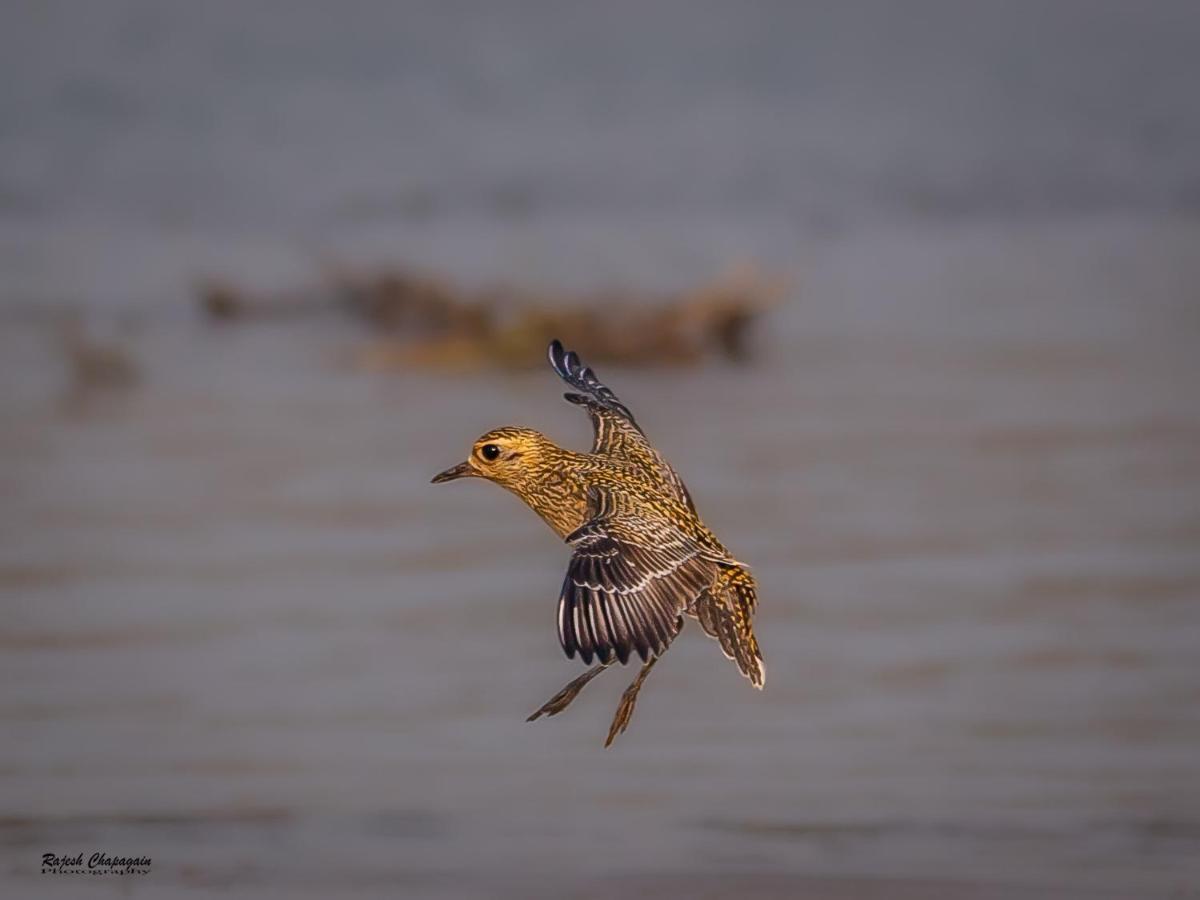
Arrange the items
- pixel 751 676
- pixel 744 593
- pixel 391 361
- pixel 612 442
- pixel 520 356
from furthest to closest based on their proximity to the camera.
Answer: pixel 391 361, pixel 520 356, pixel 612 442, pixel 744 593, pixel 751 676

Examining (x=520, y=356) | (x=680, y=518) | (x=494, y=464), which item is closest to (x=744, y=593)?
(x=680, y=518)

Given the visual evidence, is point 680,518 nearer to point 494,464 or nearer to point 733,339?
point 494,464

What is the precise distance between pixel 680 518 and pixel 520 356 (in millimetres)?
9135

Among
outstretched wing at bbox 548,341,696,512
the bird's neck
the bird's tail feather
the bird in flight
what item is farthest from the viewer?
outstretched wing at bbox 548,341,696,512

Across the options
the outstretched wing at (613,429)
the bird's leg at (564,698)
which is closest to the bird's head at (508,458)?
the outstretched wing at (613,429)

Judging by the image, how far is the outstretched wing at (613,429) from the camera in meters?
6.05

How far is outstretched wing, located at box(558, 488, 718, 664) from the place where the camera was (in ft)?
16.3

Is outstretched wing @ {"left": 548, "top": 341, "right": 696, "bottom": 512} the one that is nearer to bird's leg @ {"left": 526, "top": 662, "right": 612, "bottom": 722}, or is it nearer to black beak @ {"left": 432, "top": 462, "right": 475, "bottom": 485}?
black beak @ {"left": 432, "top": 462, "right": 475, "bottom": 485}

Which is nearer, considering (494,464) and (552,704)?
(552,704)

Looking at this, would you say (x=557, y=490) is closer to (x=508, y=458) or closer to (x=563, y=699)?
(x=508, y=458)

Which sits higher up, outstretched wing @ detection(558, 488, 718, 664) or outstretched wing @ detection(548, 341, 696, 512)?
outstretched wing @ detection(548, 341, 696, 512)

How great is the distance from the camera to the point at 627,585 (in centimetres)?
506

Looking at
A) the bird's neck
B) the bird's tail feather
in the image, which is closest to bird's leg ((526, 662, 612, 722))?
the bird's tail feather

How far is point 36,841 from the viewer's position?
29.4ft
